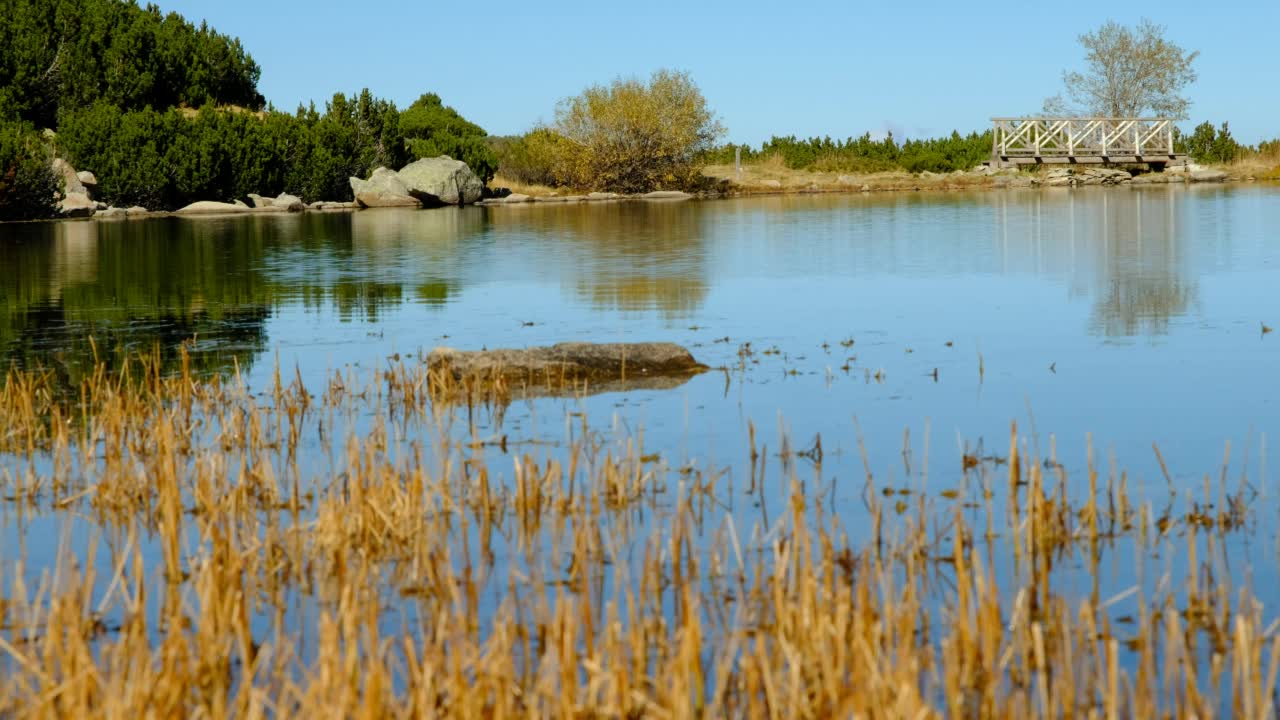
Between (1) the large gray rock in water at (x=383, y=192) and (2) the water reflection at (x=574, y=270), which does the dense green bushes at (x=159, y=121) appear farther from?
(2) the water reflection at (x=574, y=270)

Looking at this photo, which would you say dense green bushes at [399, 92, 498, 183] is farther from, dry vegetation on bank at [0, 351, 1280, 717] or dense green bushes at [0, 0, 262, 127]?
dry vegetation on bank at [0, 351, 1280, 717]

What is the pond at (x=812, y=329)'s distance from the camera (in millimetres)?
7504

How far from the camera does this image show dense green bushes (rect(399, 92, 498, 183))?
59.8 m

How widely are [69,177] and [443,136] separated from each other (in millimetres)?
18378

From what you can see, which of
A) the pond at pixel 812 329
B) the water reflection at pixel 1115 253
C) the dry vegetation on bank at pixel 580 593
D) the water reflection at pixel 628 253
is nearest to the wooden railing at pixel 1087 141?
the water reflection at pixel 1115 253

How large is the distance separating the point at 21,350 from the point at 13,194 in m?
30.4

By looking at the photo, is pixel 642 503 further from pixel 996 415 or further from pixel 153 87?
pixel 153 87

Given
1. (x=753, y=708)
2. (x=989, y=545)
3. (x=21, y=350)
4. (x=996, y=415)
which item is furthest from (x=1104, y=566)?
(x=21, y=350)

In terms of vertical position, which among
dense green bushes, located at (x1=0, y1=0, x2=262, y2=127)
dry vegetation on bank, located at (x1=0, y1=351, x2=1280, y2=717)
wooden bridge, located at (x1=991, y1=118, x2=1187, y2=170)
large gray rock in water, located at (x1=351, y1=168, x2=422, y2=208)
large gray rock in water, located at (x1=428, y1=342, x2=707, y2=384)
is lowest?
dry vegetation on bank, located at (x1=0, y1=351, x2=1280, y2=717)

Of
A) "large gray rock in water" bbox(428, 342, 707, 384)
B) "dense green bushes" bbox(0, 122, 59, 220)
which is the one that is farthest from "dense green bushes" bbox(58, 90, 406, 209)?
"large gray rock in water" bbox(428, 342, 707, 384)

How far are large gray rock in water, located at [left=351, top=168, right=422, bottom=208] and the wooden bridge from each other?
80.5 feet

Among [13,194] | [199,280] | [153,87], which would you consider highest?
[153,87]

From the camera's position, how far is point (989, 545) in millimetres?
5719

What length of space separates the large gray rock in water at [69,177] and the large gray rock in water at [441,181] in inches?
→ 467
